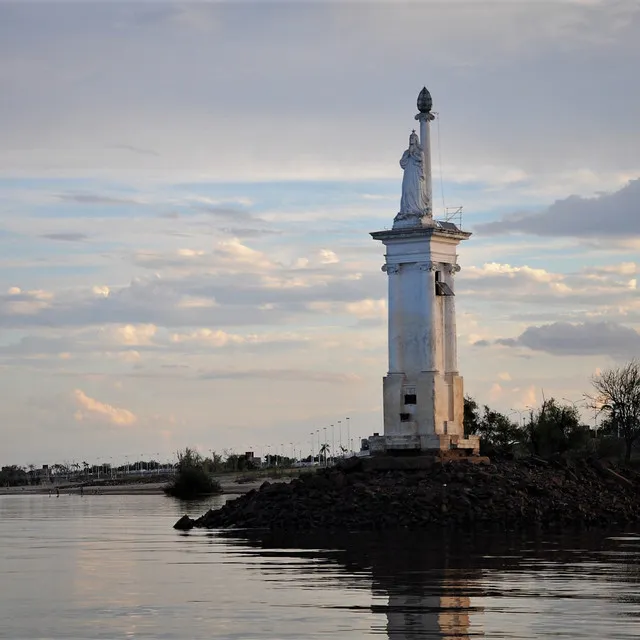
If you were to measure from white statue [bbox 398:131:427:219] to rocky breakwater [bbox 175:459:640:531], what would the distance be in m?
9.15

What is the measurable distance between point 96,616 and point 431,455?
2675cm

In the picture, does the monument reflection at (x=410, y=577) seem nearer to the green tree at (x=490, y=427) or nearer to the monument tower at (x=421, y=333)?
the monument tower at (x=421, y=333)

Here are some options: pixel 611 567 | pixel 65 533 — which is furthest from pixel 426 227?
pixel 611 567

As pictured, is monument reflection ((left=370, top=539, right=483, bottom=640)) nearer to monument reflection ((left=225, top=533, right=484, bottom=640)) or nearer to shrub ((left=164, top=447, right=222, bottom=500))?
monument reflection ((left=225, top=533, right=484, bottom=640))

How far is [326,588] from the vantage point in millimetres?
26828

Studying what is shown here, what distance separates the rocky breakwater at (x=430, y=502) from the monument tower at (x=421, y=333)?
1967 millimetres

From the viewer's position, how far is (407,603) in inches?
948

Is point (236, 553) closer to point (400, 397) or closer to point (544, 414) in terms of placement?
point (400, 397)

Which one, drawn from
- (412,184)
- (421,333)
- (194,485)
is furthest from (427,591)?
(194,485)

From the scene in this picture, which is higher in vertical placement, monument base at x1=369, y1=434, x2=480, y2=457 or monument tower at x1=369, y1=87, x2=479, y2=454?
monument tower at x1=369, y1=87, x2=479, y2=454

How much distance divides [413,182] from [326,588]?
26.5m

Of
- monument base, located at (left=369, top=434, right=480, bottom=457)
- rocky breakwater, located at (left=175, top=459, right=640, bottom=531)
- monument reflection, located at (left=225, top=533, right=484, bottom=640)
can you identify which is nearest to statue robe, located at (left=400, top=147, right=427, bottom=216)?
monument base, located at (left=369, top=434, right=480, bottom=457)

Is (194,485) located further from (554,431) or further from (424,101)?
(424,101)

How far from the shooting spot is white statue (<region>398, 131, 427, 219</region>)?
51.0 meters
